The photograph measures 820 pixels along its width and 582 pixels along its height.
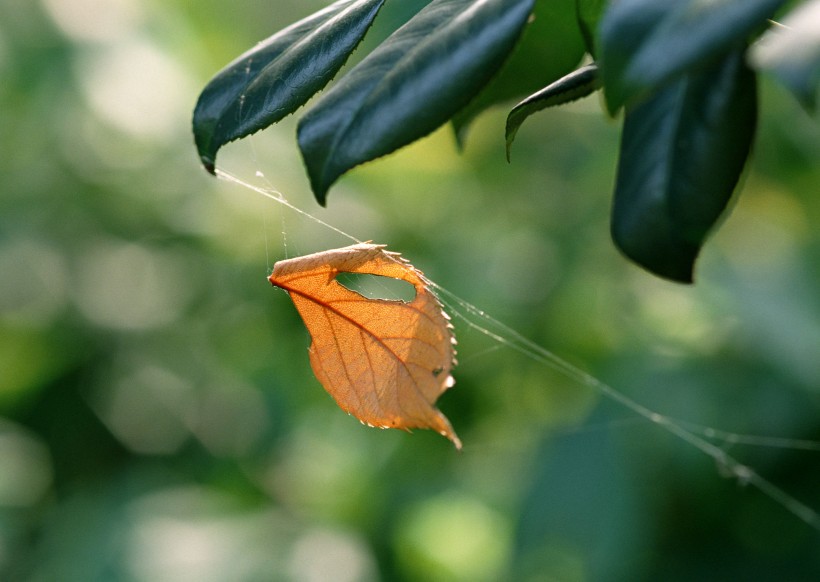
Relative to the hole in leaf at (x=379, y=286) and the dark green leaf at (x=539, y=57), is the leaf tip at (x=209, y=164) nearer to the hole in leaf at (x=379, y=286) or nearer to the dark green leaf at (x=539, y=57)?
the dark green leaf at (x=539, y=57)

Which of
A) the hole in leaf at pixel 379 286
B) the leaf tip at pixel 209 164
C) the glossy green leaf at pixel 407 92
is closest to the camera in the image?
the glossy green leaf at pixel 407 92

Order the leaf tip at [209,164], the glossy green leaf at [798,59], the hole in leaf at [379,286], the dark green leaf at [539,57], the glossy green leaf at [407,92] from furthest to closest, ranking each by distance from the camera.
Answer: the hole in leaf at [379,286] < the dark green leaf at [539,57] < the leaf tip at [209,164] < the glossy green leaf at [407,92] < the glossy green leaf at [798,59]

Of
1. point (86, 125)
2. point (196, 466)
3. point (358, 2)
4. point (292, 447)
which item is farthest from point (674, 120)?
point (86, 125)

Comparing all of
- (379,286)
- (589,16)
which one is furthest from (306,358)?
(589,16)

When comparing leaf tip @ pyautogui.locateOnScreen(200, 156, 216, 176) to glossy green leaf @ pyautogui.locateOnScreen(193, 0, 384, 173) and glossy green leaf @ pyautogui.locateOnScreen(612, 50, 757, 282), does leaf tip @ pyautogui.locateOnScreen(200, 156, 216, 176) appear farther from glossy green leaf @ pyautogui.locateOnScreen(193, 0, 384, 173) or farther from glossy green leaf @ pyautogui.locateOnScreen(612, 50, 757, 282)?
glossy green leaf @ pyautogui.locateOnScreen(612, 50, 757, 282)

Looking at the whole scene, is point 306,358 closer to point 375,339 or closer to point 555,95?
point 375,339

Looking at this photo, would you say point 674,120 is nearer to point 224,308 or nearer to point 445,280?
point 445,280

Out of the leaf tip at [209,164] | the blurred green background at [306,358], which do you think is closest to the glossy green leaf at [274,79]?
the leaf tip at [209,164]
